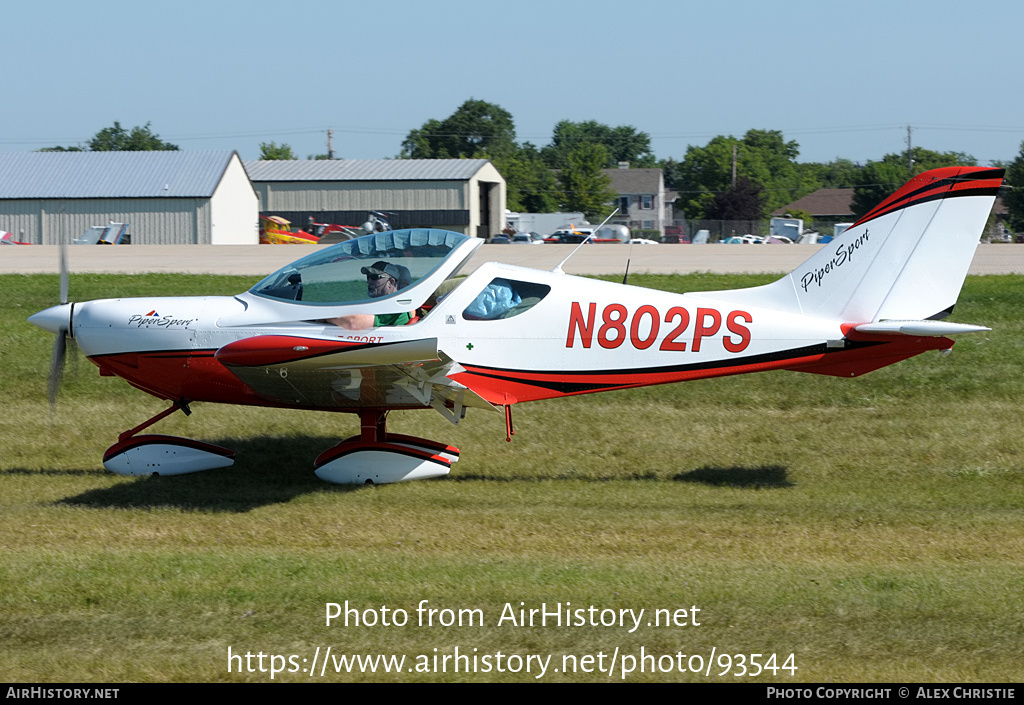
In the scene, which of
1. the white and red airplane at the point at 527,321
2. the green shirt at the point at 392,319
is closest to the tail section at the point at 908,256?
the white and red airplane at the point at 527,321

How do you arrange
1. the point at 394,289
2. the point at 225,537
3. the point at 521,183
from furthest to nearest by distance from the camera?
1. the point at 521,183
2. the point at 394,289
3. the point at 225,537

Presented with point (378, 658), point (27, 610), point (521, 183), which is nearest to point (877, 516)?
point (378, 658)

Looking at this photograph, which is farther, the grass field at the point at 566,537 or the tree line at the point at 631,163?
the tree line at the point at 631,163

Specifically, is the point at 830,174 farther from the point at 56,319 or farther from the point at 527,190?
the point at 56,319

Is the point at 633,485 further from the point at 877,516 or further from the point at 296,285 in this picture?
the point at 296,285

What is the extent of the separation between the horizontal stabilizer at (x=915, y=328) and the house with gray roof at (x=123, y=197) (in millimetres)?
45906

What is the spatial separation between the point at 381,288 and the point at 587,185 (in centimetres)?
8462

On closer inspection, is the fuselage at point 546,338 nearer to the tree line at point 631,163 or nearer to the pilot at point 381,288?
the pilot at point 381,288

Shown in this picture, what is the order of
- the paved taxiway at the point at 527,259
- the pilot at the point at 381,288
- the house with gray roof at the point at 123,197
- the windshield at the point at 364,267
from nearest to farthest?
1. the pilot at the point at 381,288
2. the windshield at the point at 364,267
3. the paved taxiway at the point at 527,259
4. the house with gray roof at the point at 123,197

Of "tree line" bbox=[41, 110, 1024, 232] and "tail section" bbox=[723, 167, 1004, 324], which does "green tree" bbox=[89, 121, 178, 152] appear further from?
"tail section" bbox=[723, 167, 1004, 324]

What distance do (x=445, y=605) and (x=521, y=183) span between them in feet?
314

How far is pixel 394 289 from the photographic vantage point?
27.0 ft

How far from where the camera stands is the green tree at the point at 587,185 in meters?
91.0

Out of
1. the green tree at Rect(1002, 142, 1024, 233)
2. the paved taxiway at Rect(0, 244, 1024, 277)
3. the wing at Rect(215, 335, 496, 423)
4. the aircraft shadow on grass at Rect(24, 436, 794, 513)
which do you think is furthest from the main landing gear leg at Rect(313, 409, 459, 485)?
the green tree at Rect(1002, 142, 1024, 233)
